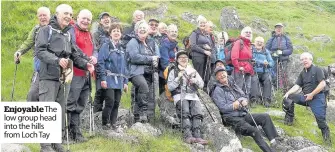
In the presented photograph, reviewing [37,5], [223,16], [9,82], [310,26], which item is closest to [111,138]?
[9,82]

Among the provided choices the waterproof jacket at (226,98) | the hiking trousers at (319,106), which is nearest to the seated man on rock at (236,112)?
the waterproof jacket at (226,98)

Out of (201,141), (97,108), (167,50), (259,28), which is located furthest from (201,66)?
(259,28)

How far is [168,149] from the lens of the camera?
997 centimetres

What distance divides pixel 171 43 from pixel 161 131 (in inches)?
107

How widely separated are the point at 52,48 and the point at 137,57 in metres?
3.13

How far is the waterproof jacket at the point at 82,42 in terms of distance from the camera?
9.25 meters

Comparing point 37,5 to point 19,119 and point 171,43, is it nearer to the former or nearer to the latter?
point 171,43

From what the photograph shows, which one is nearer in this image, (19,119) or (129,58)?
(19,119)

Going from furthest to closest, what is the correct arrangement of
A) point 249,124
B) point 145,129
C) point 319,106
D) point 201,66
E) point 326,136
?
point 201,66 → point 326,136 → point 319,106 → point 249,124 → point 145,129

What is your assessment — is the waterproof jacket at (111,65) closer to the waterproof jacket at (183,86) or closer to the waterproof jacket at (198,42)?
the waterproof jacket at (183,86)

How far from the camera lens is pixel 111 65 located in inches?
407

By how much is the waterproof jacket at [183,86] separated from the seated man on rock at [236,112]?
35.9 inches

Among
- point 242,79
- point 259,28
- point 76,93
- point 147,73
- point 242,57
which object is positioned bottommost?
point 76,93

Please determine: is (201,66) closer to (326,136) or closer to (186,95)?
(186,95)
